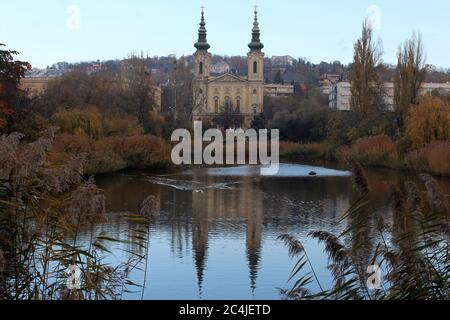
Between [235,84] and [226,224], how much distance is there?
2460 inches

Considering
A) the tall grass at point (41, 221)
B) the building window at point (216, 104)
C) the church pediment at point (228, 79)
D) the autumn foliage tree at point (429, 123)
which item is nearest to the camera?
the tall grass at point (41, 221)

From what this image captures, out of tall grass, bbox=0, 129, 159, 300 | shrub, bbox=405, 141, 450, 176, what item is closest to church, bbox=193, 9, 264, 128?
shrub, bbox=405, 141, 450, 176

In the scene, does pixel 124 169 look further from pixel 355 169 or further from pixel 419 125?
pixel 355 169

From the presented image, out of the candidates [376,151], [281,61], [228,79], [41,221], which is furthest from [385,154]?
[281,61]

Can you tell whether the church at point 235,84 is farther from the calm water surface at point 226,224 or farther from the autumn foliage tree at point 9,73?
the autumn foliage tree at point 9,73

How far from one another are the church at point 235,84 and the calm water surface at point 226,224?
47.3 meters

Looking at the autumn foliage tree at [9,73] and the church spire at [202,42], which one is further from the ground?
the church spire at [202,42]

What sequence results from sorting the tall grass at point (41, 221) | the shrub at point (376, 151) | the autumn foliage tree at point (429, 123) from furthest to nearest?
1. the shrub at point (376, 151)
2. the autumn foliage tree at point (429, 123)
3. the tall grass at point (41, 221)

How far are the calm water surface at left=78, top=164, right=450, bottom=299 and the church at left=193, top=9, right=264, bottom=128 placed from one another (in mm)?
47275

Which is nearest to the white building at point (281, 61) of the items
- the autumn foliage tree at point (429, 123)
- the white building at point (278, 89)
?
the white building at point (278, 89)

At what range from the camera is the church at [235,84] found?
240 feet

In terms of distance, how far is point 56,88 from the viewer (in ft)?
120

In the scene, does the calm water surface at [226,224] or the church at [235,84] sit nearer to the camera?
the calm water surface at [226,224]

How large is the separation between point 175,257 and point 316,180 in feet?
45.4
